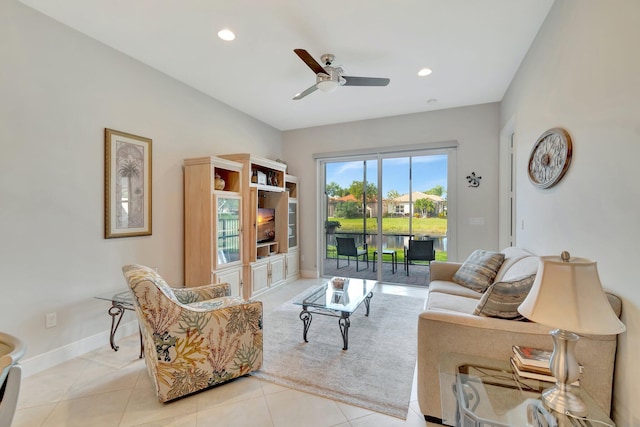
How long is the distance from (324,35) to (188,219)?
2.61 metres

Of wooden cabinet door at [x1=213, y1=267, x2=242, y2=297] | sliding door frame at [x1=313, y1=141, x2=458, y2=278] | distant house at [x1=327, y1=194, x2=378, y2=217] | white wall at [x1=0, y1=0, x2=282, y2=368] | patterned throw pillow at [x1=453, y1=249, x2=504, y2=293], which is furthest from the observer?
distant house at [x1=327, y1=194, x2=378, y2=217]

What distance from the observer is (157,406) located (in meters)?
1.82

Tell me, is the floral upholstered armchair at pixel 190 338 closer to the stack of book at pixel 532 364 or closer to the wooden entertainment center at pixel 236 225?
the wooden entertainment center at pixel 236 225

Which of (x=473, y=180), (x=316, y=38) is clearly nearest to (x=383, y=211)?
(x=473, y=180)

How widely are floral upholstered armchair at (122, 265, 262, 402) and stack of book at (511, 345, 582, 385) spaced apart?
65.6 inches

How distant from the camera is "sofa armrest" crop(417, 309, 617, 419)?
1401 millimetres

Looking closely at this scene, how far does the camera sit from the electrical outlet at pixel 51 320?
7.52 ft

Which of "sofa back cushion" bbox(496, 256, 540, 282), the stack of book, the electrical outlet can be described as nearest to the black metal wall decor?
"sofa back cushion" bbox(496, 256, 540, 282)

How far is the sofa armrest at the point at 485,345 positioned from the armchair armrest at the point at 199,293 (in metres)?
1.80

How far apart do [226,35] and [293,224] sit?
3.32 metres

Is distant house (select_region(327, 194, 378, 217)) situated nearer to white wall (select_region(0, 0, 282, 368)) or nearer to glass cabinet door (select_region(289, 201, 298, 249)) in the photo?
glass cabinet door (select_region(289, 201, 298, 249))

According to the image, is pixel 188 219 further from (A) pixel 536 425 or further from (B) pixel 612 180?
(B) pixel 612 180

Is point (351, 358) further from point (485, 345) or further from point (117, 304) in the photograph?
point (117, 304)

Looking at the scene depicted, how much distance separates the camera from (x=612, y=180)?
148 centimetres
